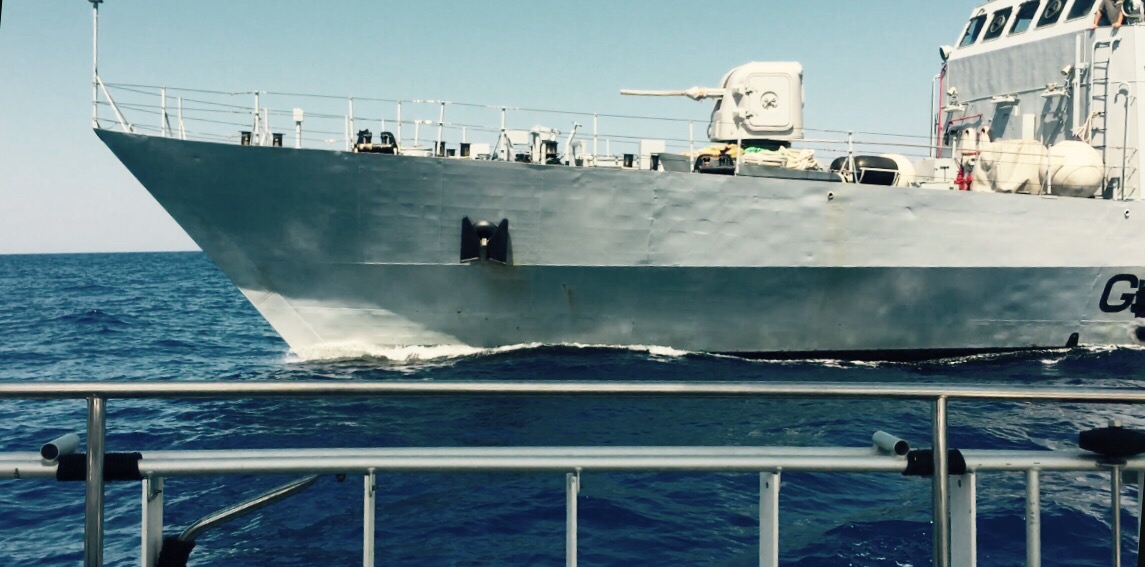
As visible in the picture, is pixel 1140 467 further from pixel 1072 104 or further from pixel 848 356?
pixel 1072 104

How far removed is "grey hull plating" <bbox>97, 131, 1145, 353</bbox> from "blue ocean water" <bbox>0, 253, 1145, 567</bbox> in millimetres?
579

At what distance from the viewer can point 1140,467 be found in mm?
2309

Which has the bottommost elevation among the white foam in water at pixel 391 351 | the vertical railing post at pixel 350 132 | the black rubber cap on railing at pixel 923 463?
the white foam in water at pixel 391 351

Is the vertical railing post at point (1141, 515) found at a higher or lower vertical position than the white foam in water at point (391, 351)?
higher

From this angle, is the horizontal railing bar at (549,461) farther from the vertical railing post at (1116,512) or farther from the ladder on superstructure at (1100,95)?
the ladder on superstructure at (1100,95)

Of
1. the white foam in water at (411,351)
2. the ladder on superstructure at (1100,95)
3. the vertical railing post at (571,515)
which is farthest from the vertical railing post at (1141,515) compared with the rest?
the ladder on superstructure at (1100,95)

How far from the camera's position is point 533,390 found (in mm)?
2150

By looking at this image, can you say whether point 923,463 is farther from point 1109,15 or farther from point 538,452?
point 1109,15

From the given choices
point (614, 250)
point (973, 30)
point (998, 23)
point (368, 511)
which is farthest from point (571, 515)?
point (973, 30)

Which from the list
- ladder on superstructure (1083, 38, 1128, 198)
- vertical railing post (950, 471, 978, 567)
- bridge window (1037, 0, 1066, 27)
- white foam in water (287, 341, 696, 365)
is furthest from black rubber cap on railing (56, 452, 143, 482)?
bridge window (1037, 0, 1066, 27)

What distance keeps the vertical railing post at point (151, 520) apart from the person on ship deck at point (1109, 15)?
1780 cm

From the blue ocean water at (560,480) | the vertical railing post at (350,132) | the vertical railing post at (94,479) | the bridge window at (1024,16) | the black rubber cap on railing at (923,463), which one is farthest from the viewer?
the bridge window at (1024,16)

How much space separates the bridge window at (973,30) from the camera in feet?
61.8

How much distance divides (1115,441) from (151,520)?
102 inches
